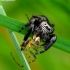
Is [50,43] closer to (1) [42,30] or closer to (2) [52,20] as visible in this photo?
(1) [42,30]

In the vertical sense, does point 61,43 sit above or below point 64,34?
above

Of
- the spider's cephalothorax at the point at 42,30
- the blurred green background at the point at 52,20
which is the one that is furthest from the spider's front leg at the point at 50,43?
the blurred green background at the point at 52,20

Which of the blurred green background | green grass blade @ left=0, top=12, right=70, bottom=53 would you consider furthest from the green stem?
the blurred green background

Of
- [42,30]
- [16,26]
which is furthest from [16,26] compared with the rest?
[42,30]

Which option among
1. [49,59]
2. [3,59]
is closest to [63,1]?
[49,59]

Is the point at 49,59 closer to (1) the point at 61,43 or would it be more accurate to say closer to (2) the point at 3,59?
(2) the point at 3,59

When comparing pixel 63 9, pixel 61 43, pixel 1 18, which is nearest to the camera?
pixel 1 18

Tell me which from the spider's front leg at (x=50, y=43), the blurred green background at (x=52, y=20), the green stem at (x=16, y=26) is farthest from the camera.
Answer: the blurred green background at (x=52, y=20)

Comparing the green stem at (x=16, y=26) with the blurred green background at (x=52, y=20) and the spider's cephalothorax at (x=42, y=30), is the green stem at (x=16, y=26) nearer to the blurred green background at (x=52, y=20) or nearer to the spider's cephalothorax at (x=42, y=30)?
the spider's cephalothorax at (x=42, y=30)
